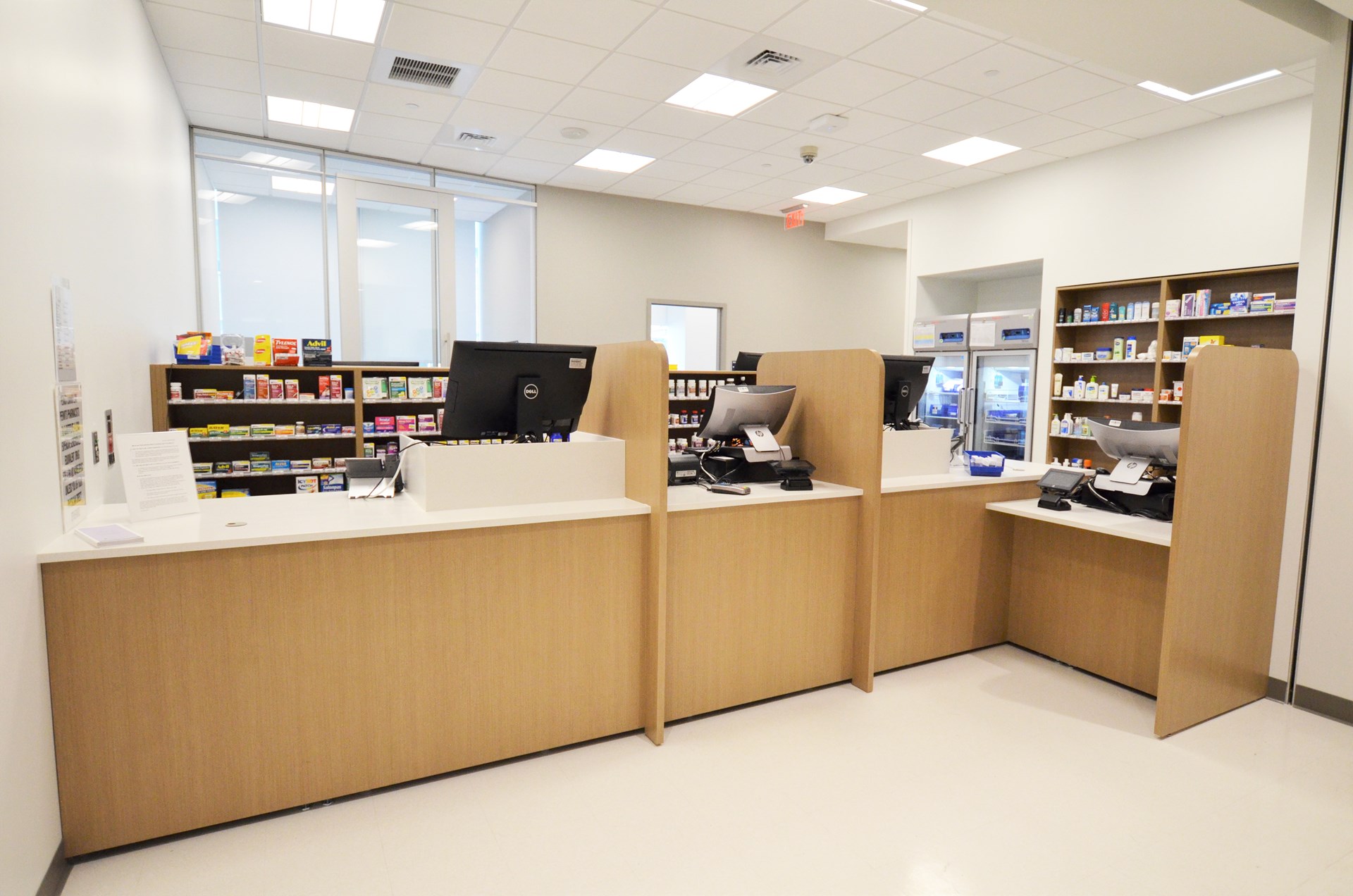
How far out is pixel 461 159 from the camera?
269 inches

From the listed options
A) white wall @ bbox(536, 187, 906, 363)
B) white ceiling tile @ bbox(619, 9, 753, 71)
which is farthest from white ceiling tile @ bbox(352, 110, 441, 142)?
white ceiling tile @ bbox(619, 9, 753, 71)

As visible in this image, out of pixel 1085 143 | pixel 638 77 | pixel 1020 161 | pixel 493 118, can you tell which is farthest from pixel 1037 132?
pixel 493 118

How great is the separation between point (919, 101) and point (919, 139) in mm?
919

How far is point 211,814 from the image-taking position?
224 centimetres

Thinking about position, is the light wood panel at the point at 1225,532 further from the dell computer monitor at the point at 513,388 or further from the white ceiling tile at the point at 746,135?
the white ceiling tile at the point at 746,135

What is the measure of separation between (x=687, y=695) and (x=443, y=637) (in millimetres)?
1092

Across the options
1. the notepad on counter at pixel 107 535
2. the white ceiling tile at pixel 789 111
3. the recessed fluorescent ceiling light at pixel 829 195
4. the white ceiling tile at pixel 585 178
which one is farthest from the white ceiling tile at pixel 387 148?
the notepad on counter at pixel 107 535

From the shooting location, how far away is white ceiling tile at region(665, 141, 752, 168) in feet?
20.9

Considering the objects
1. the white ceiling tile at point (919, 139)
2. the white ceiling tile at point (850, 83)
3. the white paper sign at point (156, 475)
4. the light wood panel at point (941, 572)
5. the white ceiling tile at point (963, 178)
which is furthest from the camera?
the white ceiling tile at point (963, 178)

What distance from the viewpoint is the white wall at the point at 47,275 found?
1772mm

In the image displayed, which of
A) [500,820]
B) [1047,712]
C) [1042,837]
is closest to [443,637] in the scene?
[500,820]

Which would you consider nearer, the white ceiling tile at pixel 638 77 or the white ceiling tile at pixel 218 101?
the white ceiling tile at pixel 638 77

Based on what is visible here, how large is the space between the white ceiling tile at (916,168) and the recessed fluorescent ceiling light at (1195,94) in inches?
75.6

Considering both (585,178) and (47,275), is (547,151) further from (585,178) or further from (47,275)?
(47,275)
